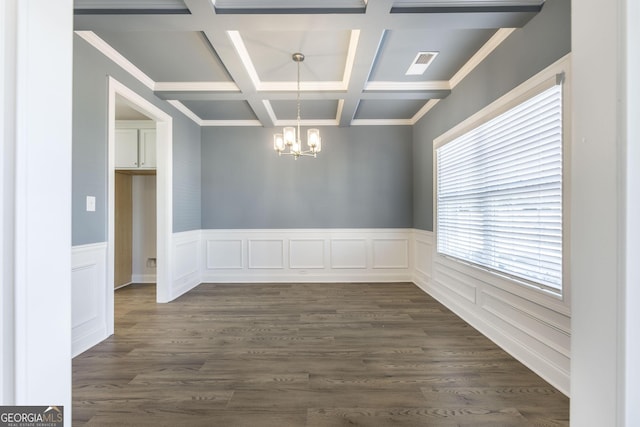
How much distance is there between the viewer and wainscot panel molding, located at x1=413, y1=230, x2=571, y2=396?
1971 millimetres

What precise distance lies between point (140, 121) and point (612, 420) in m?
5.28

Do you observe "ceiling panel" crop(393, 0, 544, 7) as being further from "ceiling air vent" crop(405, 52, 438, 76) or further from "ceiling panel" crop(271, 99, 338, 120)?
"ceiling panel" crop(271, 99, 338, 120)

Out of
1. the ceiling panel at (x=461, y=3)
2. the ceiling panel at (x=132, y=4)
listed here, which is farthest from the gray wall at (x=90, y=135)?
the ceiling panel at (x=461, y=3)

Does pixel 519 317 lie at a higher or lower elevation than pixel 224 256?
lower

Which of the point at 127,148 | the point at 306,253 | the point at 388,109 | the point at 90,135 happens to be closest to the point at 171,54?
the point at 90,135

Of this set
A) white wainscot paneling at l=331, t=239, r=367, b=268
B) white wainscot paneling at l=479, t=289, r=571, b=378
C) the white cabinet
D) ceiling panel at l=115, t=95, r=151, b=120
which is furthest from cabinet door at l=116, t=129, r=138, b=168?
white wainscot paneling at l=479, t=289, r=571, b=378

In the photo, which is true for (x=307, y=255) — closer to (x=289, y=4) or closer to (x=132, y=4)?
(x=289, y=4)

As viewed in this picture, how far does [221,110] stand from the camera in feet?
14.6

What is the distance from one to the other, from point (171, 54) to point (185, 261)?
2827mm

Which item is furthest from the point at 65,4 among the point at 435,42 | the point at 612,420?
the point at 435,42

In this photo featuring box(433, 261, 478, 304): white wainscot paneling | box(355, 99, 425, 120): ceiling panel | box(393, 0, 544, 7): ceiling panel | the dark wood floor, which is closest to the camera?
the dark wood floor

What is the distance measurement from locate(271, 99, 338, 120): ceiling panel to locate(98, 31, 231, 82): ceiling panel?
0.96 meters

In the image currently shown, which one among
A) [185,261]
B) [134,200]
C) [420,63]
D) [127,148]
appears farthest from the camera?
[134,200]

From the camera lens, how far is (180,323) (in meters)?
3.17
